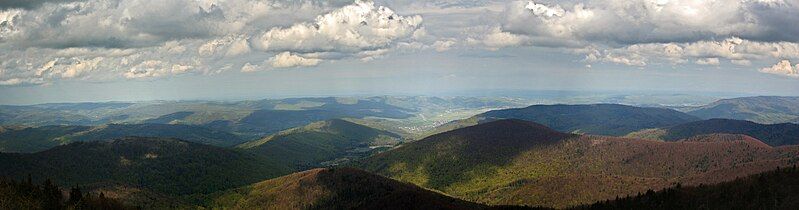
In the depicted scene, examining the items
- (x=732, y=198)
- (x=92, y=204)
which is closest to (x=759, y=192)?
(x=732, y=198)

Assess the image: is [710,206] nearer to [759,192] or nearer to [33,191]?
[759,192]

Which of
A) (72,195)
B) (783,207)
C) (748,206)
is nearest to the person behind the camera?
(783,207)

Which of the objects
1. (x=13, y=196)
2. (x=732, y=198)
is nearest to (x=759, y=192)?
(x=732, y=198)

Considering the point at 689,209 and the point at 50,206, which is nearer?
the point at 50,206

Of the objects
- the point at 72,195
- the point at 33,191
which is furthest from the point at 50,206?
the point at 33,191

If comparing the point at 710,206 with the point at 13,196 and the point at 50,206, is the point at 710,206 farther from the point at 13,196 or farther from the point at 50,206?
the point at 13,196

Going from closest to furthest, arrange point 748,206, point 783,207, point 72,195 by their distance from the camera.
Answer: point 783,207 < point 748,206 < point 72,195

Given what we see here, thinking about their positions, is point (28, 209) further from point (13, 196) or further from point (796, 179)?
point (796, 179)

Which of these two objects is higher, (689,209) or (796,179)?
(796,179)

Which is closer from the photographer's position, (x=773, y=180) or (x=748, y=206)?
(x=748, y=206)
